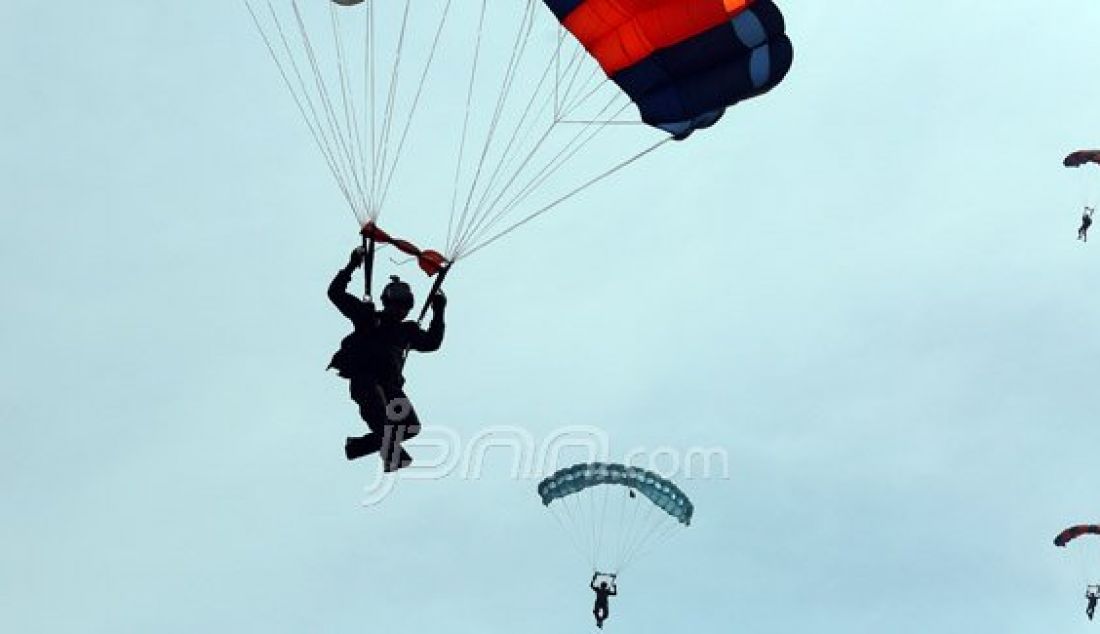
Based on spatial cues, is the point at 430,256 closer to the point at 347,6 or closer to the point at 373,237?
the point at 373,237

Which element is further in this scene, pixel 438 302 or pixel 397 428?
pixel 438 302

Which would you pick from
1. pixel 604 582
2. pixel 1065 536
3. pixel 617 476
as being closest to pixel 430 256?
pixel 617 476

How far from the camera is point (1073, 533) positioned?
43094mm

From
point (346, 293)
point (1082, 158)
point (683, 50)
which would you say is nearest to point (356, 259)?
point (346, 293)

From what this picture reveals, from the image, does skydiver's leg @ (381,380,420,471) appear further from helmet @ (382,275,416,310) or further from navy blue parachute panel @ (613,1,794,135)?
navy blue parachute panel @ (613,1,794,135)

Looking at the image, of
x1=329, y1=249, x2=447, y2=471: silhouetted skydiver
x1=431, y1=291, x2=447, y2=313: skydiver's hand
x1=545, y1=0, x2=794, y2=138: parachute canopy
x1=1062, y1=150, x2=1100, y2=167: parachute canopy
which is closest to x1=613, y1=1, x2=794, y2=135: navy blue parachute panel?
x1=545, y1=0, x2=794, y2=138: parachute canopy

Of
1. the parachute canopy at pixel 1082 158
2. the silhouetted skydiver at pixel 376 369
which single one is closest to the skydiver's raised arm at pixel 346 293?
the silhouetted skydiver at pixel 376 369

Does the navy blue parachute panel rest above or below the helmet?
above

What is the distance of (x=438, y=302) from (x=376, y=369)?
3.24ft

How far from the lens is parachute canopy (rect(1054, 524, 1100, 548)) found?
42938 mm

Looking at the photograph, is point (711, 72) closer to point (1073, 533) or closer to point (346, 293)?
point (346, 293)

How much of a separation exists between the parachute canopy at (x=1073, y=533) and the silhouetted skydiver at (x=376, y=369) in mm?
22628

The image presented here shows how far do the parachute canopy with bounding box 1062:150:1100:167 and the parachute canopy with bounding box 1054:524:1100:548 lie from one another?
6804mm

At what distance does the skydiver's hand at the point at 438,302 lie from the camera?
23.5 metres
